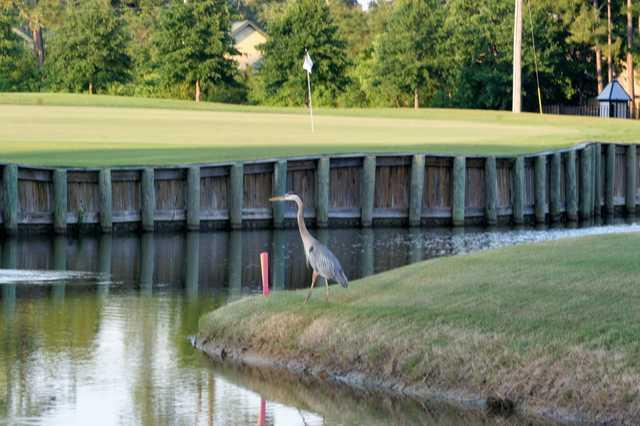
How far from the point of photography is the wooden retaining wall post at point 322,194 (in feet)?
115

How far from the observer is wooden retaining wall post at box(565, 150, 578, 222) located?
39.2m

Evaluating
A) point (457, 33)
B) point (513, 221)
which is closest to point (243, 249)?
point (513, 221)

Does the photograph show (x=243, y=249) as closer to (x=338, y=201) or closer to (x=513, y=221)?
(x=338, y=201)

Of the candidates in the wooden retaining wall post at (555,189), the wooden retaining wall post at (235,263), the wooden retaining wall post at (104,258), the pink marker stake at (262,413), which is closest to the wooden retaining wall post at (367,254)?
the wooden retaining wall post at (235,263)

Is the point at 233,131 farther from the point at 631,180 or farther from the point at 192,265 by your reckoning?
the point at 192,265

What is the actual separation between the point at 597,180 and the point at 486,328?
2619 cm

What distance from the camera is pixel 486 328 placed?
15562 mm

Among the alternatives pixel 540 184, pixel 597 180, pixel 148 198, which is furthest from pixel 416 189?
pixel 597 180

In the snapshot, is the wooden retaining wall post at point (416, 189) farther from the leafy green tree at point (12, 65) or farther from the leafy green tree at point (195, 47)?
the leafy green tree at point (12, 65)

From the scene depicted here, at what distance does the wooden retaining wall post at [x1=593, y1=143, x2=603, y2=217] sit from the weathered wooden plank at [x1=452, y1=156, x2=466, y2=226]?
5.47 meters

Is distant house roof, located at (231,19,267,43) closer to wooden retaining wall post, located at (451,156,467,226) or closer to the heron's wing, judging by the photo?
wooden retaining wall post, located at (451,156,467,226)

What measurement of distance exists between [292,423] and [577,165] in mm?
26836

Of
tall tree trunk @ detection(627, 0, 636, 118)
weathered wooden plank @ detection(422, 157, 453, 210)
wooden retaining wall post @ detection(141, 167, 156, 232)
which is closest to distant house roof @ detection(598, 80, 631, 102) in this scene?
tall tree trunk @ detection(627, 0, 636, 118)

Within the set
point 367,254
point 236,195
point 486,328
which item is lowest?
point 486,328
